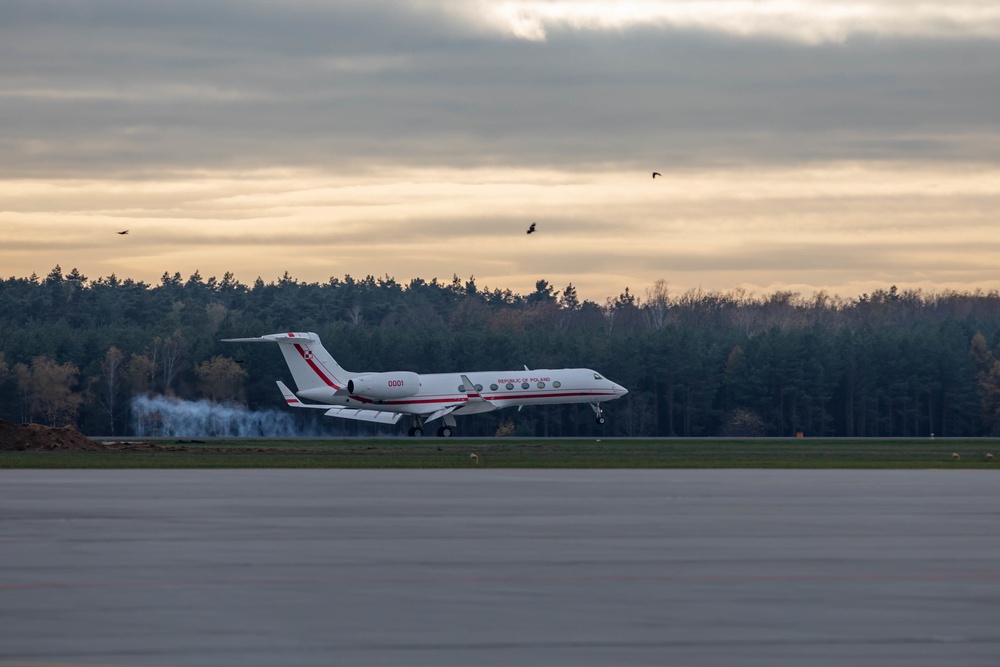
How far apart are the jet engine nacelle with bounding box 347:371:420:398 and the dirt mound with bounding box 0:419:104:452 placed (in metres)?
27.9

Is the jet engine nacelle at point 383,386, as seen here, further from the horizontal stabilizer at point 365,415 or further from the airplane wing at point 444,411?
the horizontal stabilizer at point 365,415

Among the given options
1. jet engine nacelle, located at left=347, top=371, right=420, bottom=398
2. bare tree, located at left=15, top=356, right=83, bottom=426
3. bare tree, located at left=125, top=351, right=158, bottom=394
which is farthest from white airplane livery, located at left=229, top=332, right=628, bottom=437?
bare tree, located at left=15, top=356, right=83, bottom=426

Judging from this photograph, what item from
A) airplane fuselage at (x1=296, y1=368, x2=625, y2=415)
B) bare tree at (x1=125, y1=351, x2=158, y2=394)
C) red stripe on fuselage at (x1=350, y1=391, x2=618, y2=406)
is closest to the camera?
red stripe on fuselage at (x1=350, y1=391, x2=618, y2=406)

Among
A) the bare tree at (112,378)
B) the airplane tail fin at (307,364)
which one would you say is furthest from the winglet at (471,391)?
the bare tree at (112,378)

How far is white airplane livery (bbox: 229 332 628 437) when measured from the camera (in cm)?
9400

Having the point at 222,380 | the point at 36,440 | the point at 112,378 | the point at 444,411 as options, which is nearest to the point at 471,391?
the point at 444,411

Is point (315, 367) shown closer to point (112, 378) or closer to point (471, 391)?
point (471, 391)
